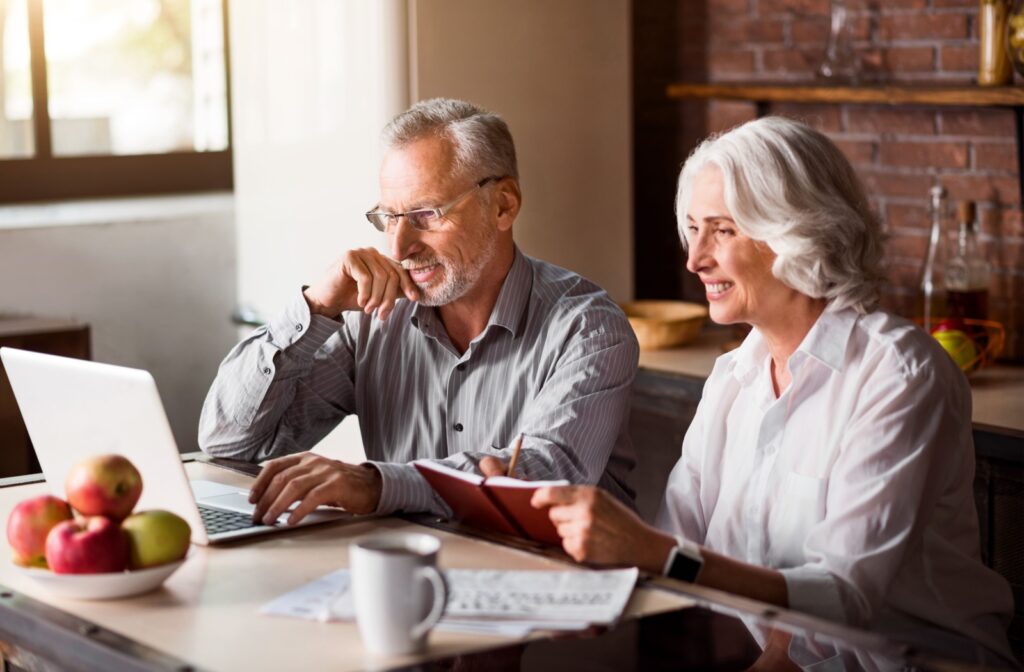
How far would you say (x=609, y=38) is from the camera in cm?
364

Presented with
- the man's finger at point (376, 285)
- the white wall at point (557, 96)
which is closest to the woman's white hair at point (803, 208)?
the man's finger at point (376, 285)

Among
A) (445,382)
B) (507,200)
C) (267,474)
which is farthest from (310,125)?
(267,474)

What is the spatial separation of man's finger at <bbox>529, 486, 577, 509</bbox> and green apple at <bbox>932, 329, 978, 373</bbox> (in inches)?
58.1

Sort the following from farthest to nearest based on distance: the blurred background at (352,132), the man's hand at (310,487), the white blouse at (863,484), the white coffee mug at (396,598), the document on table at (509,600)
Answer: the blurred background at (352,132) → the man's hand at (310,487) → the white blouse at (863,484) → the document on table at (509,600) → the white coffee mug at (396,598)

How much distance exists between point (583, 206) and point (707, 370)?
2.26ft

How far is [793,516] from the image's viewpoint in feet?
6.39

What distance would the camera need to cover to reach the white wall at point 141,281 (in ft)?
12.8

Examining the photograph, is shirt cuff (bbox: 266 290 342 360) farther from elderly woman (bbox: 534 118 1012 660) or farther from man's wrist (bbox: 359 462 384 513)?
elderly woman (bbox: 534 118 1012 660)

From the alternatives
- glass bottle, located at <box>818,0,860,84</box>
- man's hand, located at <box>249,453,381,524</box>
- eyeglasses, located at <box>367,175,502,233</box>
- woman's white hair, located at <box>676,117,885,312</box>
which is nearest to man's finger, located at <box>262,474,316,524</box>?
man's hand, located at <box>249,453,381,524</box>

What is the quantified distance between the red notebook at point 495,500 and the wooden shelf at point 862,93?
163 cm

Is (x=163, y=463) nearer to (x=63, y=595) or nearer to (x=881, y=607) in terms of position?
(x=63, y=595)

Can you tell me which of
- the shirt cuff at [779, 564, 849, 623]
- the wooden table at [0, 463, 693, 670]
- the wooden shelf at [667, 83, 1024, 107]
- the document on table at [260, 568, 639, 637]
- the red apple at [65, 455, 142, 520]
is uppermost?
the wooden shelf at [667, 83, 1024, 107]

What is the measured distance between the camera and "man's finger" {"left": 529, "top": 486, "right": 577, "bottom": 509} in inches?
67.1

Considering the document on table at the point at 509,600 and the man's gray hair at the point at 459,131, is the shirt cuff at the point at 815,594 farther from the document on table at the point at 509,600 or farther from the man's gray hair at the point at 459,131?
the man's gray hair at the point at 459,131
